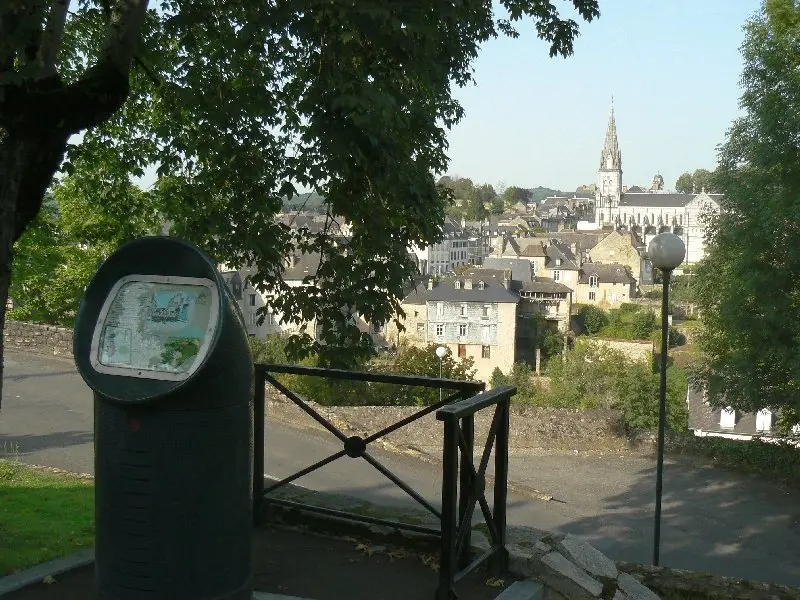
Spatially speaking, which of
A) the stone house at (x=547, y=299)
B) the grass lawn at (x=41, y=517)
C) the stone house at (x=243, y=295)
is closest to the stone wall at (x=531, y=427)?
the stone house at (x=243, y=295)

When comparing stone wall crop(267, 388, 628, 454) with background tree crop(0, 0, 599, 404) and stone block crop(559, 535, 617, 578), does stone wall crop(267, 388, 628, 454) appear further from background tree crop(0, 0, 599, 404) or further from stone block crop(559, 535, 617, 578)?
stone block crop(559, 535, 617, 578)

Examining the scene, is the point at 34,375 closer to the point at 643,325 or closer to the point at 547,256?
the point at 643,325

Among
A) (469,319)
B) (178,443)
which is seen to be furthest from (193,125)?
(469,319)

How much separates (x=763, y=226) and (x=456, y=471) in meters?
14.7

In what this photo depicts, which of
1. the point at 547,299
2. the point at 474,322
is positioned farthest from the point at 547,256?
the point at 474,322

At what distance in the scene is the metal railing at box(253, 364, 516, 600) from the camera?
4656mm

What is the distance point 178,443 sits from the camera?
4.09m

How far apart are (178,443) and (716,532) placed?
12413mm

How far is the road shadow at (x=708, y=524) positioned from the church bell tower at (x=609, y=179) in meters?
150

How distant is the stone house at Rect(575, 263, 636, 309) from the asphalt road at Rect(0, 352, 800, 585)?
229ft

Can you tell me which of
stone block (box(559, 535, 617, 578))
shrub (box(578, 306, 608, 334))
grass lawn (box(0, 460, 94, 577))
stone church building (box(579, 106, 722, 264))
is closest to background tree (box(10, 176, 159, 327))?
grass lawn (box(0, 460, 94, 577))

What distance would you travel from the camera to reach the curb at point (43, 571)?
4926 mm

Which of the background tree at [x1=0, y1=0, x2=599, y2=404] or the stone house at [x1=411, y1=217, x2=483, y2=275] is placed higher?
the stone house at [x1=411, y1=217, x2=483, y2=275]

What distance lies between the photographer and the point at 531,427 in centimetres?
2066
